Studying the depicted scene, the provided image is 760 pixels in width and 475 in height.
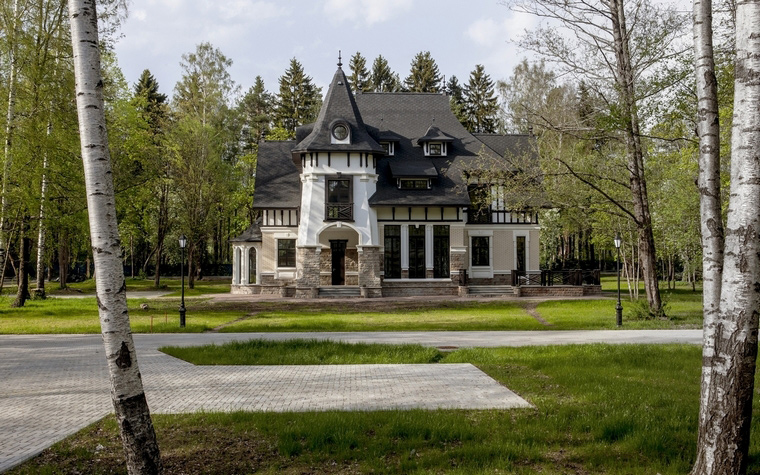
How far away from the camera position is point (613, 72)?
1858 cm

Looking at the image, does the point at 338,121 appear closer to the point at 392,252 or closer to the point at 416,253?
the point at 392,252

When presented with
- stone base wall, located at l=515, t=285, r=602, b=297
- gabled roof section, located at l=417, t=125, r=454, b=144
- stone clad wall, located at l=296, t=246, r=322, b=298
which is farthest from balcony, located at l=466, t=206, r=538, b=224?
stone clad wall, located at l=296, t=246, r=322, b=298

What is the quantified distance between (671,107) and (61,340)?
16.7 metres

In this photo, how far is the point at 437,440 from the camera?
639cm

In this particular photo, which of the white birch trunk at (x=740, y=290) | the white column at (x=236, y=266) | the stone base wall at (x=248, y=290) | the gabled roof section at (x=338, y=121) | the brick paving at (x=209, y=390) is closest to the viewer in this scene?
the white birch trunk at (x=740, y=290)

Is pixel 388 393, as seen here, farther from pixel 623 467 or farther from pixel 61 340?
pixel 61 340

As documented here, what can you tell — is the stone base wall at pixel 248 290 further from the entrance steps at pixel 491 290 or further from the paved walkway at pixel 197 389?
the paved walkway at pixel 197 389

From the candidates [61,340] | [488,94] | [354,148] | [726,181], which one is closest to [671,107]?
[726,181]

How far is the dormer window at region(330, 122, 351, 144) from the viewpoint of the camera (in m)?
32.8

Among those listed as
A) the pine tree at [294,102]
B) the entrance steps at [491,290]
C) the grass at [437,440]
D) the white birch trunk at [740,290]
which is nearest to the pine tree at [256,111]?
the pine tree at [294,102]

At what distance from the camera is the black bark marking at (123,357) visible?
486 cm

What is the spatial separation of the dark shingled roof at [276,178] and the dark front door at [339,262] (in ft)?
11.2

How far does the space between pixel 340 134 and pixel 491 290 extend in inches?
460

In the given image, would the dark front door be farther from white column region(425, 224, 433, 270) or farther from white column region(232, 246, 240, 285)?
white column region(232, 246, 240, 285)
